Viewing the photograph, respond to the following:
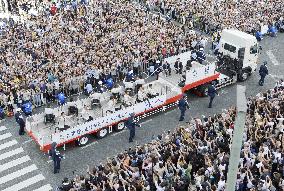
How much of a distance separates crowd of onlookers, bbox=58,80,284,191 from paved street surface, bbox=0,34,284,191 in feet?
8.34

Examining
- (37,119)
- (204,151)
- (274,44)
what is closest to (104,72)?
(37,119)

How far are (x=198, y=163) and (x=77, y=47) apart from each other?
48.1 feet

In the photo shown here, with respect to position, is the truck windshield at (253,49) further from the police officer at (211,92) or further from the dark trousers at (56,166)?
the dark trousers at (56,166)

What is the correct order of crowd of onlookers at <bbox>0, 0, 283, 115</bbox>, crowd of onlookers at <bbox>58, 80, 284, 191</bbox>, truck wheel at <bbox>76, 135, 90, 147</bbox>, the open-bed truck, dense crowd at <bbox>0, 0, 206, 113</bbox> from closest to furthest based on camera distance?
crowd of onlookers at <bbox>58, 80, 284, 191</bbox>
the open-bed truck
truck wheel at <bbox>76, 135, 90, 147</bbox>
dense crowd at <bbox>0, 0, 206, 113</bbox>
crowd of onlookers at <bbox>0, 0, 283, 115</bbox>

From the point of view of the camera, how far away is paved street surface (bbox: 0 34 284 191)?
834 inches

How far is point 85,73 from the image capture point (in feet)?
94.5

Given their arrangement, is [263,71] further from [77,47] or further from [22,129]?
[22,129]

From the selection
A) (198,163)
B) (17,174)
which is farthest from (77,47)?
(198,163)

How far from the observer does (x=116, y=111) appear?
23.8 m

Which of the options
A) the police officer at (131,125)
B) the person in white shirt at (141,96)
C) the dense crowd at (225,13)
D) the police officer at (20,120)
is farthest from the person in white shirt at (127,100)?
the dense crowd at (225,13)

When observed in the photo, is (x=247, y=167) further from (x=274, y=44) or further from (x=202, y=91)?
(x=274, y=44)

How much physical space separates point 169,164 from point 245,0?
2491 centimetres

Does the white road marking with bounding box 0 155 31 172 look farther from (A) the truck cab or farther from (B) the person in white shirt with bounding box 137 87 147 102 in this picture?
(A) the truck cab

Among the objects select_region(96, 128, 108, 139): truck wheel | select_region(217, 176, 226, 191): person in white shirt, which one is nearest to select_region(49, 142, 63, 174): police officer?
select_region(96, 128, 108, 139): truck wheel
